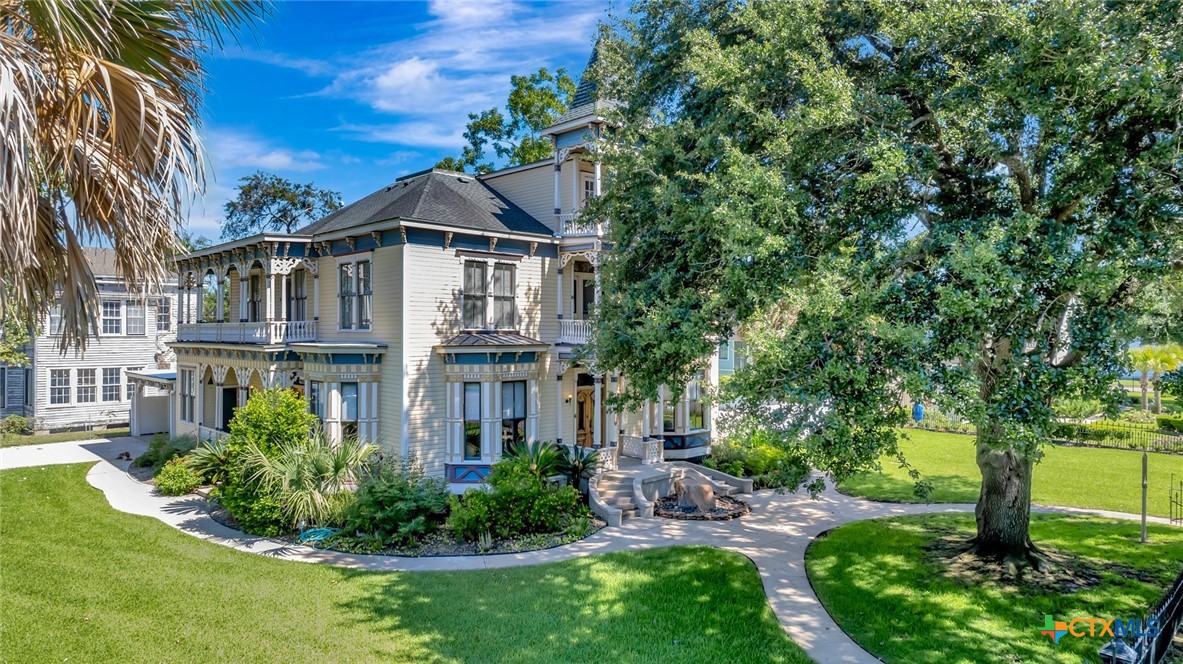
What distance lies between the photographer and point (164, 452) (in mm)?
19922

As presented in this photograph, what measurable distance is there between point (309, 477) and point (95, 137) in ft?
33.6

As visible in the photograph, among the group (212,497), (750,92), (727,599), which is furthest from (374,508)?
(750,92)

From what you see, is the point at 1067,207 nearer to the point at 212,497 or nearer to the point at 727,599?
the point at 727,599

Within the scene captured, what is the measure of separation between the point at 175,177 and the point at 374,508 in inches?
364

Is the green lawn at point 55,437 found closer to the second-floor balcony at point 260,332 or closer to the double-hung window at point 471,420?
the second-floor balcony at point 260,332

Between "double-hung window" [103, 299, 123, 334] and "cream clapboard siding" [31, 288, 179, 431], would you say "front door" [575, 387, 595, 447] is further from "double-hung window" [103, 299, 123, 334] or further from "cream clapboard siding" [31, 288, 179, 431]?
"double-hung window" [103, 299, 123, 334]

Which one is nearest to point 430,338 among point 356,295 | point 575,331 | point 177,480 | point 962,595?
point 356,295

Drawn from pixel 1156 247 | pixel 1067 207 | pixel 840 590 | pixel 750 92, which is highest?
pixel 750 92

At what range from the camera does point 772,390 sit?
29.0 feet

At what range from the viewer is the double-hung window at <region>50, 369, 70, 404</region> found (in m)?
30.6

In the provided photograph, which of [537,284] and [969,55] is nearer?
[969,55]

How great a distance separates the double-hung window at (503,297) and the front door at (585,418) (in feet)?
11.6

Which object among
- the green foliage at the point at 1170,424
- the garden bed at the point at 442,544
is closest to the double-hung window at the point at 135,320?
the garden bed at the point at 442,544

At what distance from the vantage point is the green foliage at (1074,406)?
779 centimetres
